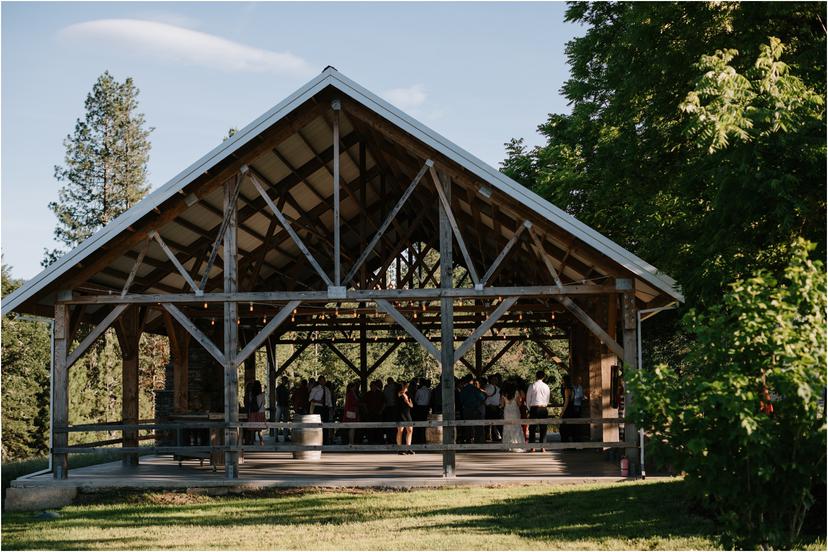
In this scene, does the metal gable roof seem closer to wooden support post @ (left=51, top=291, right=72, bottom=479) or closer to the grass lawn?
wooden support post @ (left=51, top=291, right=72, bottom=479)

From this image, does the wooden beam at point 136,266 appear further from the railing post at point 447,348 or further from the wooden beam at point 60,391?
the railing post at point 447,348

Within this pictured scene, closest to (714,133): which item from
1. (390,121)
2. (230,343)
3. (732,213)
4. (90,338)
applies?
(732,213)

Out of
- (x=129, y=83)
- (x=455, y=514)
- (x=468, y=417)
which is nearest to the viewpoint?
(x=455, y=514)

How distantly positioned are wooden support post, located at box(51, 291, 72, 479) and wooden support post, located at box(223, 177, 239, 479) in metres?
2.53

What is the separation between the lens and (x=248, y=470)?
628 inches

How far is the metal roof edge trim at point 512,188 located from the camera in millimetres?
13547

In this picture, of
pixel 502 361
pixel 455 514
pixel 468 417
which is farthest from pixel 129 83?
pixel 455 514

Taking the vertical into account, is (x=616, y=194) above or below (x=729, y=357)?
above

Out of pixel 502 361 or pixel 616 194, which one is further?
pixel 502 361

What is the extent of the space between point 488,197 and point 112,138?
112ft

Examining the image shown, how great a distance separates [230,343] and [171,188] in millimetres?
2568

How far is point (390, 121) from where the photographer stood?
14.1 meters

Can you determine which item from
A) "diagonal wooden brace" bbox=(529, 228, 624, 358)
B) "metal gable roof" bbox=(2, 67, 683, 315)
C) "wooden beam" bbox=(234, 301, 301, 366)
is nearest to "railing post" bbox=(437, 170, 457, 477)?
"metal gable roof" bbox=(2, 67, 683, 315)

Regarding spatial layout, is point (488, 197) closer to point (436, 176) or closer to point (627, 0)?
point (436, 176)
